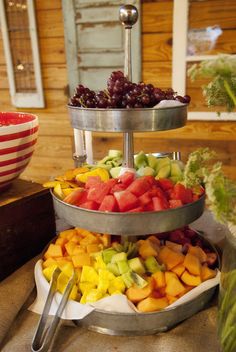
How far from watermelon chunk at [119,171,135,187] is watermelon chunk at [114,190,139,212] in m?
0.04

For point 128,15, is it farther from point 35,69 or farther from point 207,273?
point 35,69

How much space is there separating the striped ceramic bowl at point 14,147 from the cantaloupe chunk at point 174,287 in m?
0.41

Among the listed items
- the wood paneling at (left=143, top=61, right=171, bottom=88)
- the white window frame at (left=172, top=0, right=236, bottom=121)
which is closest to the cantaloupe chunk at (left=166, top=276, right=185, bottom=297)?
the white window frame at (left=172, top=0, right=236, bottom=121)

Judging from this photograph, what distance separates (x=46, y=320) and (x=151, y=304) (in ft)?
0.63

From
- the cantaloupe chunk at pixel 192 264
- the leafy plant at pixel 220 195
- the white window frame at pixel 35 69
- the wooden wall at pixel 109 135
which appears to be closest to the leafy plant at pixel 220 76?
the leafy plant at pixel 220 195

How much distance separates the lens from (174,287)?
0.60m

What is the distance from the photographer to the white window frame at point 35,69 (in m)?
1.68

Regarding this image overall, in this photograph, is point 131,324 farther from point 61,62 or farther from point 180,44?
point 61,62

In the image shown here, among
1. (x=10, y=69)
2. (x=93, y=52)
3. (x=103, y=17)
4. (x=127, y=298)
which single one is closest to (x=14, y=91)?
(x=10, y=69)

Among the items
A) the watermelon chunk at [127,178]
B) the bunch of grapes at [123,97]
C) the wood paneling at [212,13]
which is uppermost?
the wood paneling at [212,13]

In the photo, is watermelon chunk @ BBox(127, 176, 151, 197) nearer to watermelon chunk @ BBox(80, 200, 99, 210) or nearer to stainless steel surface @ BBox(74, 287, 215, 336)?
watermelon chunk @ BBox(80, 200, 99, 210)

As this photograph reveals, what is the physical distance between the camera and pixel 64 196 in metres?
0.65

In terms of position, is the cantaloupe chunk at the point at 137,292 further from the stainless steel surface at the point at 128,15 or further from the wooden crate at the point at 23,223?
the stainless steel surface at the point at 128,15

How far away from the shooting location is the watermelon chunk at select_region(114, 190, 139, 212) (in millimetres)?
570
